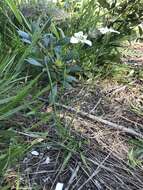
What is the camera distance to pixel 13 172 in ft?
4.05

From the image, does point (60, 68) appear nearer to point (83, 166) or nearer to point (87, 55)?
point (87, 55)

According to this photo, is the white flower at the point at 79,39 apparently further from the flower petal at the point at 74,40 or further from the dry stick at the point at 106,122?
the dry stick at the point at 106,122

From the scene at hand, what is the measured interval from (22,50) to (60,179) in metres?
0.59

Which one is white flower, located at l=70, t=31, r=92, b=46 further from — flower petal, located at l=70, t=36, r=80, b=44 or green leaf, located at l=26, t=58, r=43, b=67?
green leaf, located at l=26, t=58, r=43, b=67

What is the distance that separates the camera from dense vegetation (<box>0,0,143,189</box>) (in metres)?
1.35

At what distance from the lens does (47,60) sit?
164 centimetres

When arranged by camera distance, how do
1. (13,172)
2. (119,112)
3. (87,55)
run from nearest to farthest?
(13,172) → (119,112) → (87,55)

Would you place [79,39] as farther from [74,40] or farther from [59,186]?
[59,186]

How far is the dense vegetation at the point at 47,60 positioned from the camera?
4.43 ft

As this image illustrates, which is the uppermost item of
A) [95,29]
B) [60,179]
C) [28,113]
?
[95,29]

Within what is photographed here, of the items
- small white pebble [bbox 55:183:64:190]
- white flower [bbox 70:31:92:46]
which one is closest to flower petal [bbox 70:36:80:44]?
white flower [bbox 70:31:92:46]

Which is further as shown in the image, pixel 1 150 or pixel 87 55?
pixel 87 55

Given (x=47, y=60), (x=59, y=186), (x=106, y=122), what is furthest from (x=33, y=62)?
(x=59, y=186)

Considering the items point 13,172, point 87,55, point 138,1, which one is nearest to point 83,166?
point 13,172
